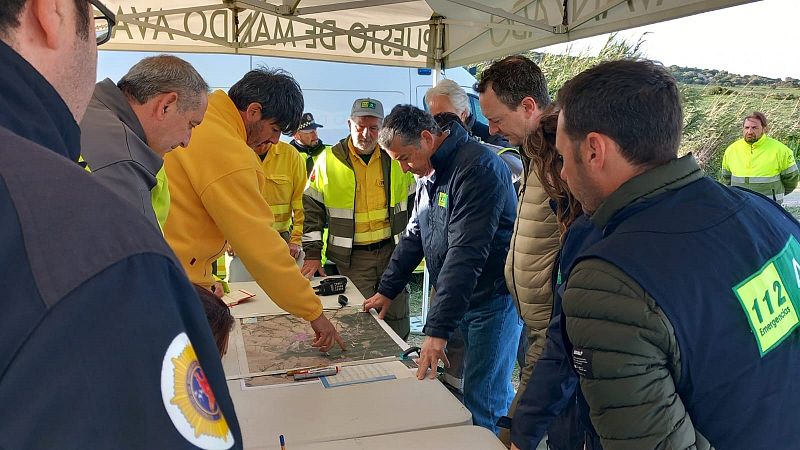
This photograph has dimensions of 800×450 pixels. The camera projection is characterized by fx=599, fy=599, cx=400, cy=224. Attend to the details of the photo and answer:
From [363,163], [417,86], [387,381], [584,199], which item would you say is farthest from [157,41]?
[584,199]

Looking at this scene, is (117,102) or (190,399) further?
(117,102)

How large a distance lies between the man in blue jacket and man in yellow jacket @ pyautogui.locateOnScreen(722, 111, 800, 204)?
187 inches

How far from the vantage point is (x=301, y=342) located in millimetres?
2316

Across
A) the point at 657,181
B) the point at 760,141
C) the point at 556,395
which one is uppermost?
the point at 657,181

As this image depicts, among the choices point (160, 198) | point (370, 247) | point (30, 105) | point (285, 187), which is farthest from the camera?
point (285, 187)

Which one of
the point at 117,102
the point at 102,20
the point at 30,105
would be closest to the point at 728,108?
the point at 117,102

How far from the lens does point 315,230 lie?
3912 millimetres

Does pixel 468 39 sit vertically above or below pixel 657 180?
above

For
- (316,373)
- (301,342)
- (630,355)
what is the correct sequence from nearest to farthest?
(630,355) < (316,373) < (301,342)

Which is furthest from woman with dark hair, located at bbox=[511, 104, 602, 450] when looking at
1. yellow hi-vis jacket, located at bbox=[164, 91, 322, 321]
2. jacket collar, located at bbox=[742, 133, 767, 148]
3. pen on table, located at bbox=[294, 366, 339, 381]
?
jacket collar, located at bbox=[742, 133, 767, 148]

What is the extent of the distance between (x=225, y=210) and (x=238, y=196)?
0.22 feet

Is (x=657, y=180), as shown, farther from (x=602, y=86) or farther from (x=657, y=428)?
(x=657, y=428)

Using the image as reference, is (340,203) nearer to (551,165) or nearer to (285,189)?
(285,189)

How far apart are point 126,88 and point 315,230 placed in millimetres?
2216
